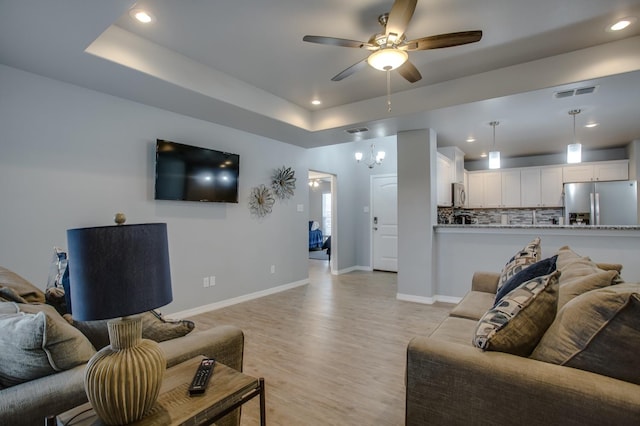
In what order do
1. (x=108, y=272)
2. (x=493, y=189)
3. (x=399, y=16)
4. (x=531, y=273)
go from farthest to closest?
(x=493, y=189), (x=399, y=16), (x=531, y=273), (x=108, y=272)

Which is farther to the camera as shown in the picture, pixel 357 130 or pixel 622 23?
pixel 357 130

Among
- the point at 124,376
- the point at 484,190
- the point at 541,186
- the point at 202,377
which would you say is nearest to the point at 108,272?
the point at 124,376

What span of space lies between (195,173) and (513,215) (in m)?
6.56

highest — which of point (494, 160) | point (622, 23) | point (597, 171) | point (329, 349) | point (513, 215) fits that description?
point (622, 23)

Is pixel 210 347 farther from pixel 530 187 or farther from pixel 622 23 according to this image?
pixel 530 187

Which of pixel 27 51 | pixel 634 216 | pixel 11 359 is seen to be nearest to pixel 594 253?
pixel 634 216

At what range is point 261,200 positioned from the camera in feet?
16.0

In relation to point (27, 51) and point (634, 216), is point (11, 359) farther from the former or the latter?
point (634, 216)

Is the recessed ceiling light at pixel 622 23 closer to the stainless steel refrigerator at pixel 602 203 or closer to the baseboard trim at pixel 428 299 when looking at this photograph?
the baseboard trim at pixel 428 299

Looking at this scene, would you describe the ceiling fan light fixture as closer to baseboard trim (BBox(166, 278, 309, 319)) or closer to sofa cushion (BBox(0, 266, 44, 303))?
sofa cushion (BBox(0, 266, 44, 303))

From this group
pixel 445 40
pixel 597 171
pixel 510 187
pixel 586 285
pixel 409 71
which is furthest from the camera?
pixel 510 187

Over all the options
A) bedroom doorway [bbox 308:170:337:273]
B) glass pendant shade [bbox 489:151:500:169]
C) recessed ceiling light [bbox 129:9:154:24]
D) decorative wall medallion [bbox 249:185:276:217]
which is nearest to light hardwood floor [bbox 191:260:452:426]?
decorative wall medallion [bbox 249:185:276:217]

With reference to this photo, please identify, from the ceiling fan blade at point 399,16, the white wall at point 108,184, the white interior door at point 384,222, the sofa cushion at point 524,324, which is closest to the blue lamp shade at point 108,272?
the sofa cushion at point 524,324

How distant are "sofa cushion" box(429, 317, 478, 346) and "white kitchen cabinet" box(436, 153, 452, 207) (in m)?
3.14
